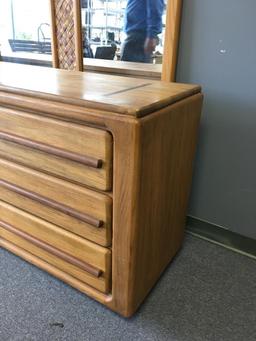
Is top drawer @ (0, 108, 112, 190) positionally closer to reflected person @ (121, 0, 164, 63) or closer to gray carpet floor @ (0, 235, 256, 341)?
gray carpet floor @ (0, 235, 256, 341)

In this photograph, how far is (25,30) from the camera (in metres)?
1.72

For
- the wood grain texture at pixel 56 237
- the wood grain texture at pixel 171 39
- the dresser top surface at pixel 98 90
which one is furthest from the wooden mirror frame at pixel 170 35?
the wood grain texture at pixel 56 237

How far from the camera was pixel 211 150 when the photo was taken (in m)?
1.19

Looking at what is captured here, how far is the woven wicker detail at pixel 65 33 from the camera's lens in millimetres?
1296

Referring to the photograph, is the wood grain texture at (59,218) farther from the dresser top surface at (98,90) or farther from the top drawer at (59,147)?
the dresser top surface at (98,90)

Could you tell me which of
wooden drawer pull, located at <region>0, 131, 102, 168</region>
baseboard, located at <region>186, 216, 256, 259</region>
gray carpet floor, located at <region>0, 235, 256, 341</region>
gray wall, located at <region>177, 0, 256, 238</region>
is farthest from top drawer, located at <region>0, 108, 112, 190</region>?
baseboard, located at <region>186, 216, 256, 259</region>

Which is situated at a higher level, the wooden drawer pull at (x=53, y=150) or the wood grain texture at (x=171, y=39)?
the wood grain texture at (x=171, y=39)

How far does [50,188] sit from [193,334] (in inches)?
24.4

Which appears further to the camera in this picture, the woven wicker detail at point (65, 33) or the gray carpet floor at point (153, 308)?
the woven wicker detail at point (65, 33)

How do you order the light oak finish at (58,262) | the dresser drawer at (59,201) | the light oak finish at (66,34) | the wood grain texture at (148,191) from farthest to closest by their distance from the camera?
1. the light oak finish at (66,34)
2. the light oak finish at (58,262)
3. the dresser drawer at (59,201)
4. the wood grain texture at (148,191)

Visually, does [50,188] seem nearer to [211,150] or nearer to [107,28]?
[211,150]

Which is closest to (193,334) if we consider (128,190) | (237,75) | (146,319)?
(146,319)

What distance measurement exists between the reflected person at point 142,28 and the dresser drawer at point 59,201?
0.71m

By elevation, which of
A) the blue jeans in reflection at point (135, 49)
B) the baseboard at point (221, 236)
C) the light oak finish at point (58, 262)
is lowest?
the baseboard at point (221, 236)
